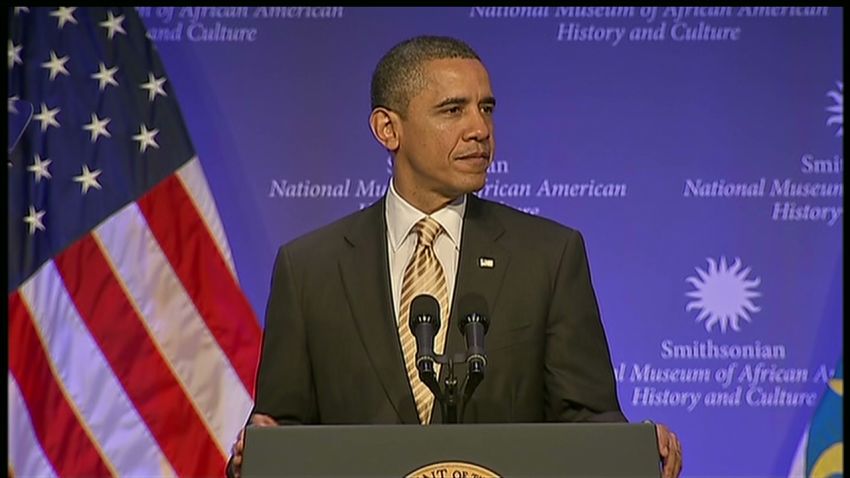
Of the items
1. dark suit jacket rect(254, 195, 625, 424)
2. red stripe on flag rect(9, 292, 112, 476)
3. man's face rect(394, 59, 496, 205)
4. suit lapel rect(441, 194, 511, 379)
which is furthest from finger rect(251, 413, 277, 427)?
red stripe on flag rect(9, 292, 112, 476)

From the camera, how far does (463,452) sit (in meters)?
2.16

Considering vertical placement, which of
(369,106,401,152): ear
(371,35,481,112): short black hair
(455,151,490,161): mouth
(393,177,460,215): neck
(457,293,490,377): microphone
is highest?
(371,35,481,112): short black hair

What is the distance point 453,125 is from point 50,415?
2.42m

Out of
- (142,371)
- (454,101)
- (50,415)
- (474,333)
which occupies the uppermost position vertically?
(454,101)

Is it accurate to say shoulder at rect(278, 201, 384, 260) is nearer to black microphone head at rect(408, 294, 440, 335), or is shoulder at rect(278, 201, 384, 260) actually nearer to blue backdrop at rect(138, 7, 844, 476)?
black microphone head at rect(408, 294, 440, 335)

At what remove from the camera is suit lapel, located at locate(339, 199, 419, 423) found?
2695 mm

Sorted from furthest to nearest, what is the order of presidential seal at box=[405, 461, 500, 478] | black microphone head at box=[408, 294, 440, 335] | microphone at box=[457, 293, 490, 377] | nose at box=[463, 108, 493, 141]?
nose at box=[463, 108, 493, 141], black microphone head at box=[408, 294, 440, 335], microphone at box=[457, 293, 490, 377], presidential seal at box=[405, 461, 500, 478]

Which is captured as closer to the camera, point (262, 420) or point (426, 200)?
point (262, 420)

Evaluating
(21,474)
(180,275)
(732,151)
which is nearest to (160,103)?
(180,275)

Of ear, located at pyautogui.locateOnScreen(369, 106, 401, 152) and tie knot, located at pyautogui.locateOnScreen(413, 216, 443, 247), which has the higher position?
ear, located at pyautogui.locateOnScreen(369, 106, 401, 152)

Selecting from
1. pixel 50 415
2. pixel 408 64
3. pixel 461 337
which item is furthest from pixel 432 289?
pixel 50 415

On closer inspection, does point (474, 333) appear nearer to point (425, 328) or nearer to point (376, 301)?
point (425, 328)

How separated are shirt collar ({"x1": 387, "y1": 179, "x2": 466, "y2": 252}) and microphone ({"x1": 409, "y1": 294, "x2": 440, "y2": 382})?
444 millimetres

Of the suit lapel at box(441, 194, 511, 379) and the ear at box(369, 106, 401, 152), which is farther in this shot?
the ear at box(369, 106, 401, 152)
